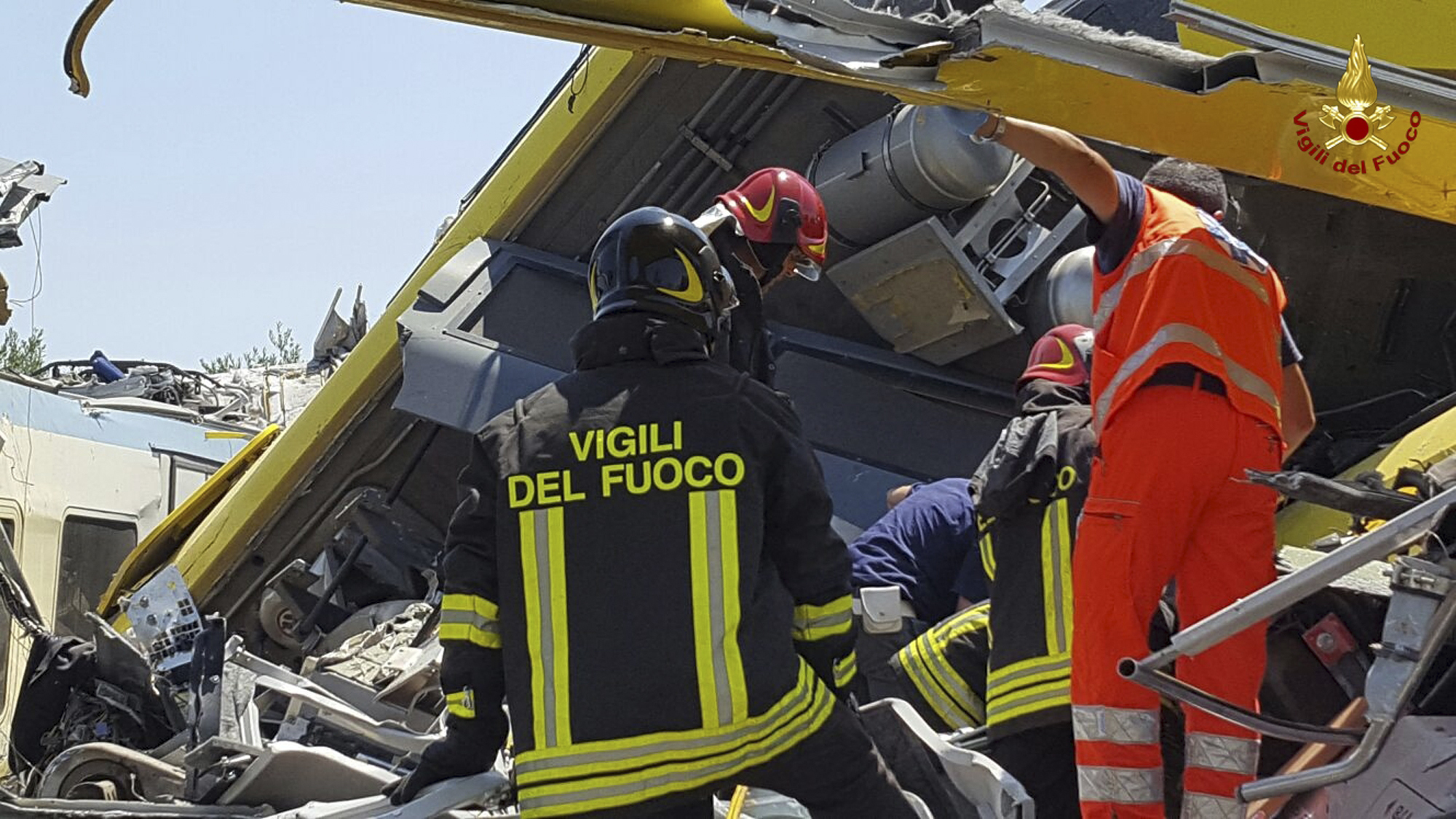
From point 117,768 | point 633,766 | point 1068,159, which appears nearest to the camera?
point 633,766

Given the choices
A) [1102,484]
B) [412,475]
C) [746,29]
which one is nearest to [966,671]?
[1102,484]

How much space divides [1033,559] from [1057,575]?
64mm

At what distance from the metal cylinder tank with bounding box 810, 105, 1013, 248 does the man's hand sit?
2848 mm

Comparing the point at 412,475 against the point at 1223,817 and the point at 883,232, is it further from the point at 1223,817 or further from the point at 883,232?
the point at 1223,817

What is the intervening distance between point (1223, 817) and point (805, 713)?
760mm

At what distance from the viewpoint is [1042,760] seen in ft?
10.5

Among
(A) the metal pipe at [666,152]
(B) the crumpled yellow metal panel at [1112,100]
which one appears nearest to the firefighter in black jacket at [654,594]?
(B) the crumpled yellow metal panel at [1112,100]

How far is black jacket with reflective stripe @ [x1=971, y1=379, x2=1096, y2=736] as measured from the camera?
313 centimetres

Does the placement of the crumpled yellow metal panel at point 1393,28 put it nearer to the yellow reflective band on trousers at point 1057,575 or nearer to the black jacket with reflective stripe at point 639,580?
the yellow reflective band on trousers at point 1057,575

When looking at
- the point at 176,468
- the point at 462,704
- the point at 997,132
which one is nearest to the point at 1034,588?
the point at 997,132

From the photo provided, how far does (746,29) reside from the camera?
7.52ft

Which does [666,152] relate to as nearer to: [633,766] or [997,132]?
[997,132]

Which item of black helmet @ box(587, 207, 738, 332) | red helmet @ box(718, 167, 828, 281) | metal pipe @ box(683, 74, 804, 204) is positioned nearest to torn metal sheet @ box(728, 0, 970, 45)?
black helmet @ box(587, 207, 738, 332)

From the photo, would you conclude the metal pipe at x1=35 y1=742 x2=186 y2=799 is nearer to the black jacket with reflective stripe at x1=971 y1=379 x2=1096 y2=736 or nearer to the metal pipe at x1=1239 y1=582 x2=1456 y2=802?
the black jacket with reflective stripe at x1=971 y1=379 x2=1096 y2=736
